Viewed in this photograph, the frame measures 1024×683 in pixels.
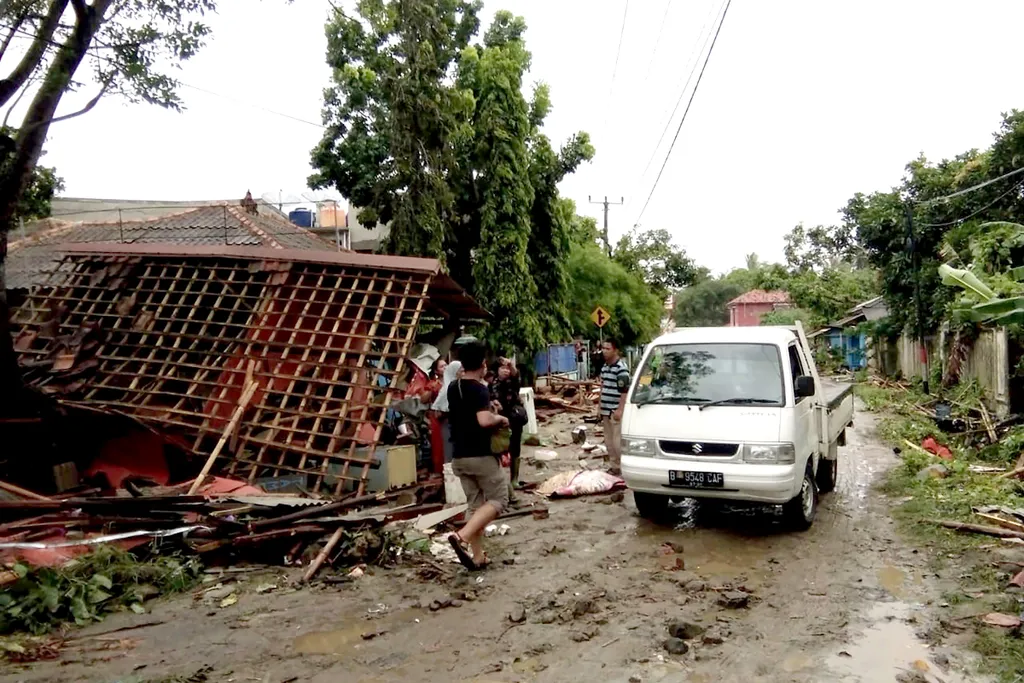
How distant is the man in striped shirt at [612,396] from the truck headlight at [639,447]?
2025mm

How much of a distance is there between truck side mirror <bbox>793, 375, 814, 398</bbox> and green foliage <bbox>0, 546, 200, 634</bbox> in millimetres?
5683

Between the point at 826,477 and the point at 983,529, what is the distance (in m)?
2.54

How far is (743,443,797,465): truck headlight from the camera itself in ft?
22.7

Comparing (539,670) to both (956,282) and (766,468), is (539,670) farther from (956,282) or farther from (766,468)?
(956,282)

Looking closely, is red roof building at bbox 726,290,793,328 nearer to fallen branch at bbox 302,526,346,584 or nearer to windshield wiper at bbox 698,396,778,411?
windshield wiper at bbox 698,396,778,411

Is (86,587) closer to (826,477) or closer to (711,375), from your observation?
(711,375)

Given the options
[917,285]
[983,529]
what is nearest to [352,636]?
[983,529]

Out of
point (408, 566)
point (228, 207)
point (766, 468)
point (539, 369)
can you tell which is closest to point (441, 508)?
point (408, 566)

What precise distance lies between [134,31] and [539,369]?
69.5 ft

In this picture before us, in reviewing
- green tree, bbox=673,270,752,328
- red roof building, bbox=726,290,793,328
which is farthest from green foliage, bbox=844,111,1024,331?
green tree, bbox=673,270,752,328

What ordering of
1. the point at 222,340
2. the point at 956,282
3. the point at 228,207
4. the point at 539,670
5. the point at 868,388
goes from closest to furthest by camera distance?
the point at 539,670, the point at 956,282, the point at 222,340, the point at 228,207, the point at 868,388

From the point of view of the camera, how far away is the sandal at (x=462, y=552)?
241 inches

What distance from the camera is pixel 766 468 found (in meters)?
6.91

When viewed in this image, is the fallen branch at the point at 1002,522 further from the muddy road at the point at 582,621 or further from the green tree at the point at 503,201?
the green tree at the point at 503,201
